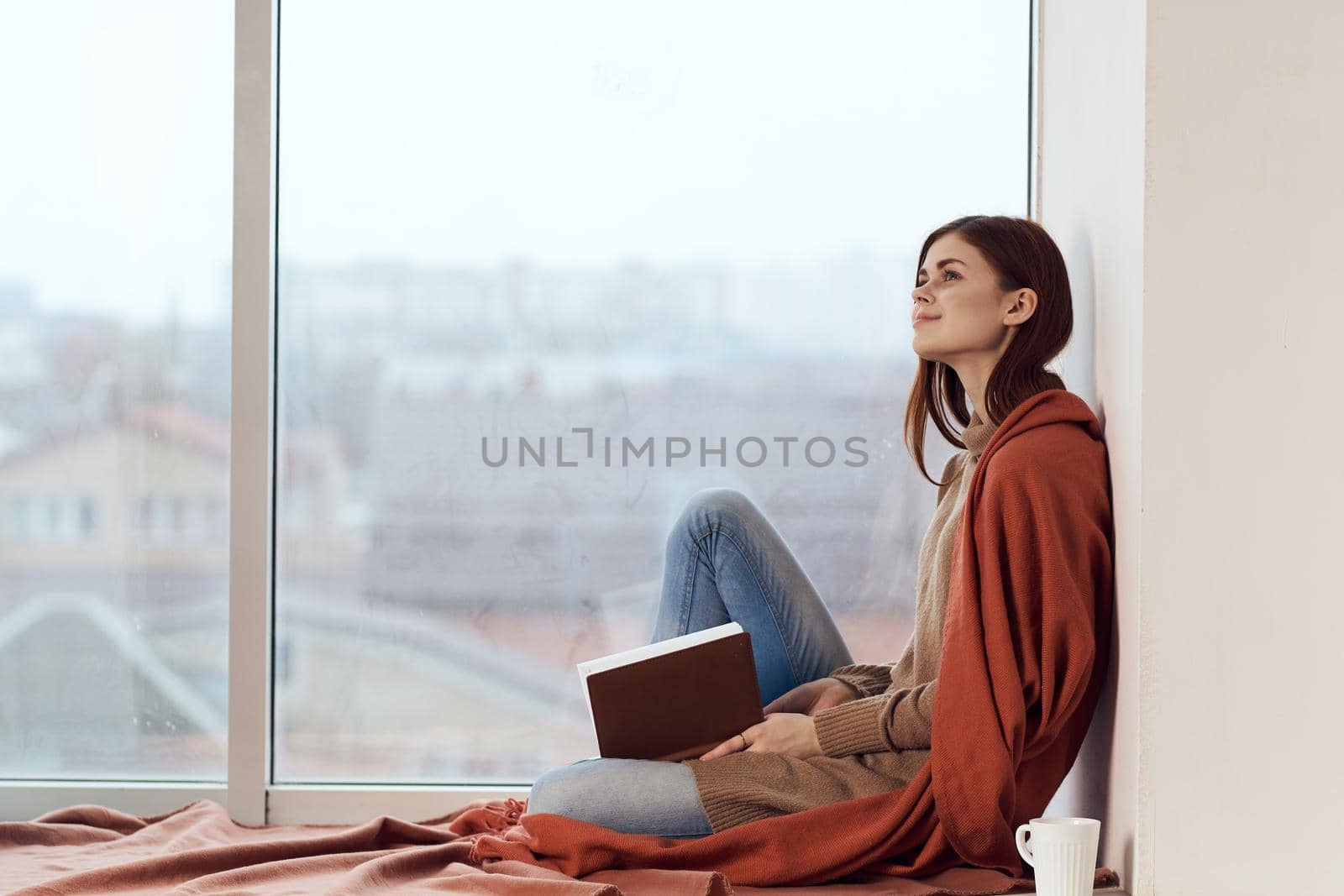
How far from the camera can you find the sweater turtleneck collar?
1687mm

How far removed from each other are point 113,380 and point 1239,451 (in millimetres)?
1837

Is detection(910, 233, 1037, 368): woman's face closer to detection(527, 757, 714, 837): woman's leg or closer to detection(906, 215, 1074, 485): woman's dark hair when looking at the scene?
detection(906, 215, 1074, 485): woman's dark hair

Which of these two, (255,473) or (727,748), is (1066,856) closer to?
(727,748)

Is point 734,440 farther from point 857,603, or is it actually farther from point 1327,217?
point 1327,217

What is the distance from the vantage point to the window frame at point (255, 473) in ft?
6.97

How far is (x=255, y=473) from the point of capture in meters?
2.13

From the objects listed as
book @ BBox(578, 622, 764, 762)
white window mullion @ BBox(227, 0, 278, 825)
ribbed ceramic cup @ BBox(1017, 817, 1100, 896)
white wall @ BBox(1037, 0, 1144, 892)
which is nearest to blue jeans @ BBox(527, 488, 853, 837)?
book @ BBox(578, 622, 764, 762)

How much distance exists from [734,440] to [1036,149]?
75 centimetres

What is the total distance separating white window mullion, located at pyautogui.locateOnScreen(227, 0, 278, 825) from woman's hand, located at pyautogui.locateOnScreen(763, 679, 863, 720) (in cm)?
93

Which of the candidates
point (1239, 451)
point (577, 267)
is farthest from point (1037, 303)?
point (577, 267)

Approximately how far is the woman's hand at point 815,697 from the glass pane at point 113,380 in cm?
105

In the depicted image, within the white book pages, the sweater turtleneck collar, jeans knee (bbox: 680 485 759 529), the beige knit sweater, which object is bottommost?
the beige knit sweater

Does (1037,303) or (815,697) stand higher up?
(1037,303)

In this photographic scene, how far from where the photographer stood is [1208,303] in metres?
1.45
